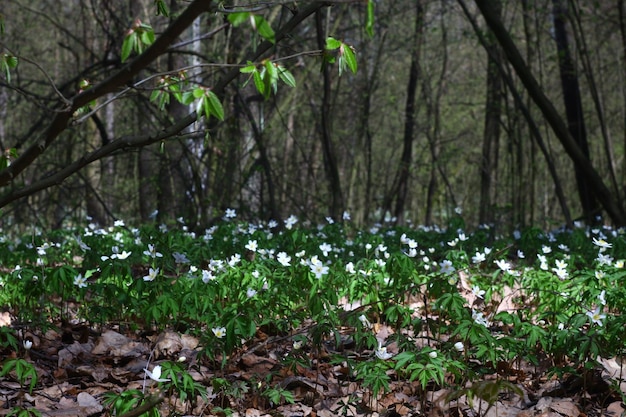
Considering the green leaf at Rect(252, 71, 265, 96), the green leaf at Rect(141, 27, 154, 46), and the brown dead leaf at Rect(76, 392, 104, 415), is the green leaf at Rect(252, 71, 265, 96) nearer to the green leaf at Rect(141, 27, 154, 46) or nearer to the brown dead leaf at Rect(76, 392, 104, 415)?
the green leaf at Rect(141, 27, 154, 46)

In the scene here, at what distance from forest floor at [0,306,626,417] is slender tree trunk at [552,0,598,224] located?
578 cm

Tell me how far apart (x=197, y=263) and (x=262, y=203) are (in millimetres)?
4378

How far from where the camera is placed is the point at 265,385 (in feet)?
9.27

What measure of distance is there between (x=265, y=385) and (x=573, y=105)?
7.73 metres

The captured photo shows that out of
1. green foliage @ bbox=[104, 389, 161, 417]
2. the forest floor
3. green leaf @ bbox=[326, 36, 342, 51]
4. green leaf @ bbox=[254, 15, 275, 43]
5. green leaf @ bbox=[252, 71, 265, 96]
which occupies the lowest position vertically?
the forest floor

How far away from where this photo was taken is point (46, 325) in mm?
3236

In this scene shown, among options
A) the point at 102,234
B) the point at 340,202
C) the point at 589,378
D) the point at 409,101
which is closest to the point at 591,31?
the point at 409,101

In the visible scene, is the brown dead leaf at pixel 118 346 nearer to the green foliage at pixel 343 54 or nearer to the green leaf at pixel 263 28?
the green foliage at pixel 343 54

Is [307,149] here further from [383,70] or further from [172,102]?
[172,102]

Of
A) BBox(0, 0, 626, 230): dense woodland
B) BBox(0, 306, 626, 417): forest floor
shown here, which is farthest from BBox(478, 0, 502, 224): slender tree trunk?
BBox(0, 306, 626, 417): forest floor

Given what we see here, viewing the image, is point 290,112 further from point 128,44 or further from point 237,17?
point 237,17

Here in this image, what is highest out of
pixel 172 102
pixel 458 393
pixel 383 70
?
pixel 383 70

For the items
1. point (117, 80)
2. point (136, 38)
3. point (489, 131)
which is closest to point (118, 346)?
point (117, 80)

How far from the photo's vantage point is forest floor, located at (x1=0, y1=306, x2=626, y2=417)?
8.64 ft
